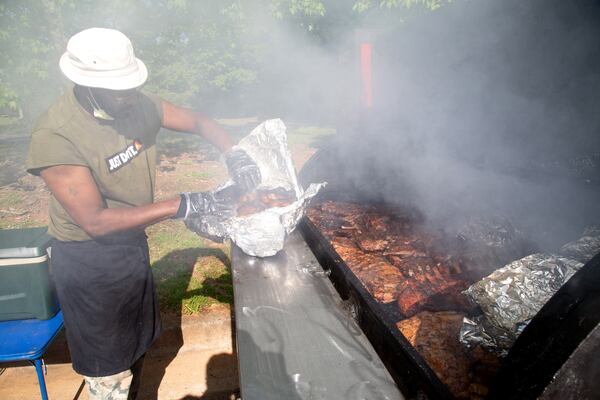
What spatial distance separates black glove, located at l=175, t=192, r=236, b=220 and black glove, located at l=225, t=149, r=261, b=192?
0.51ft

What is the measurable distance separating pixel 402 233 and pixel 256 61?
1116 cm

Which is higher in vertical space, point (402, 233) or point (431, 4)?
point (431, 4)

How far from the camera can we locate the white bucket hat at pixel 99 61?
170 centimetres

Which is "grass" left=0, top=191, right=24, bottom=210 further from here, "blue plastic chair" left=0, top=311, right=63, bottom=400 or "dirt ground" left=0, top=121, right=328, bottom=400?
"blue plastic chair" left=0, top=311, right=63, bottom=400

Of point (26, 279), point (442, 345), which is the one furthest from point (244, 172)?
point (26, 279)

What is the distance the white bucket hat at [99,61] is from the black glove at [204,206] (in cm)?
67

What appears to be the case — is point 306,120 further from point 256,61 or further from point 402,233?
point 402,233

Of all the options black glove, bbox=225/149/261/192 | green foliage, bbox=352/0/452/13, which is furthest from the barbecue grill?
green foliage, bbox=352/0/452/13

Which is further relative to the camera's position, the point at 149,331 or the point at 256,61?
the point at 256,61

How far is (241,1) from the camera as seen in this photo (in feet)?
20.0

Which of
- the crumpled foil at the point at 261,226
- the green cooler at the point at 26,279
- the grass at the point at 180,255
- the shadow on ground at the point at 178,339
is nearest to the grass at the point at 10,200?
the grass at the point at 180,255

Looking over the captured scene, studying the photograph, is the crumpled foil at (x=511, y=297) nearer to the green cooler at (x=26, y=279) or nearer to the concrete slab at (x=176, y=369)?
the concrete slab at (x=176, y=369)

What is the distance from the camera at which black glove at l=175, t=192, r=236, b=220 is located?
1991 mm

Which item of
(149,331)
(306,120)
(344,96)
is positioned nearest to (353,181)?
(344,96)
